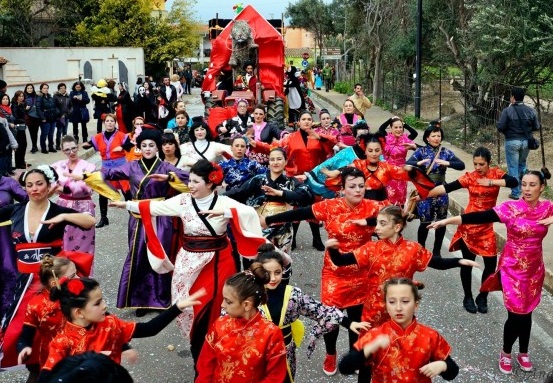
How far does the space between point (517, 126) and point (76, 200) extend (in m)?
6.98

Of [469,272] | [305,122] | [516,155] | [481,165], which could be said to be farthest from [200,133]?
[516,155]

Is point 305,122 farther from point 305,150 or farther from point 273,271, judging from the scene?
point 273,271

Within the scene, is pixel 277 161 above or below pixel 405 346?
above

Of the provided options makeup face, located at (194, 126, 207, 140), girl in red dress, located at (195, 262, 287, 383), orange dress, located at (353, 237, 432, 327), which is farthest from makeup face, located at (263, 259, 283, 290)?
makeup face, located at (194, 126, 207, 140)

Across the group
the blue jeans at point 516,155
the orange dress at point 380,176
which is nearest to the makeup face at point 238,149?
the orange dress at point 380,176

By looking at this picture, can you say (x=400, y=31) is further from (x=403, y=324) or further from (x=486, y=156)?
(x=403, y=324)

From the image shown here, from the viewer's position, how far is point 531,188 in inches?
209

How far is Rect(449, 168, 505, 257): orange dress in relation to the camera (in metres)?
6.78

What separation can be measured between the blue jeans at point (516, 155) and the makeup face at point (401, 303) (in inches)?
309

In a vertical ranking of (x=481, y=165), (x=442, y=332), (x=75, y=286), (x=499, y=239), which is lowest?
(x=442, y=332)

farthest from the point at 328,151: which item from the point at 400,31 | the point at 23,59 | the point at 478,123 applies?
the point at 23,59

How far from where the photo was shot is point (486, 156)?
6809mm

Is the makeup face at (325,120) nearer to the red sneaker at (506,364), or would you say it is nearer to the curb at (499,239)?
the curb at (499,239)

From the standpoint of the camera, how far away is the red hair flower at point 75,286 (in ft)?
12.1
